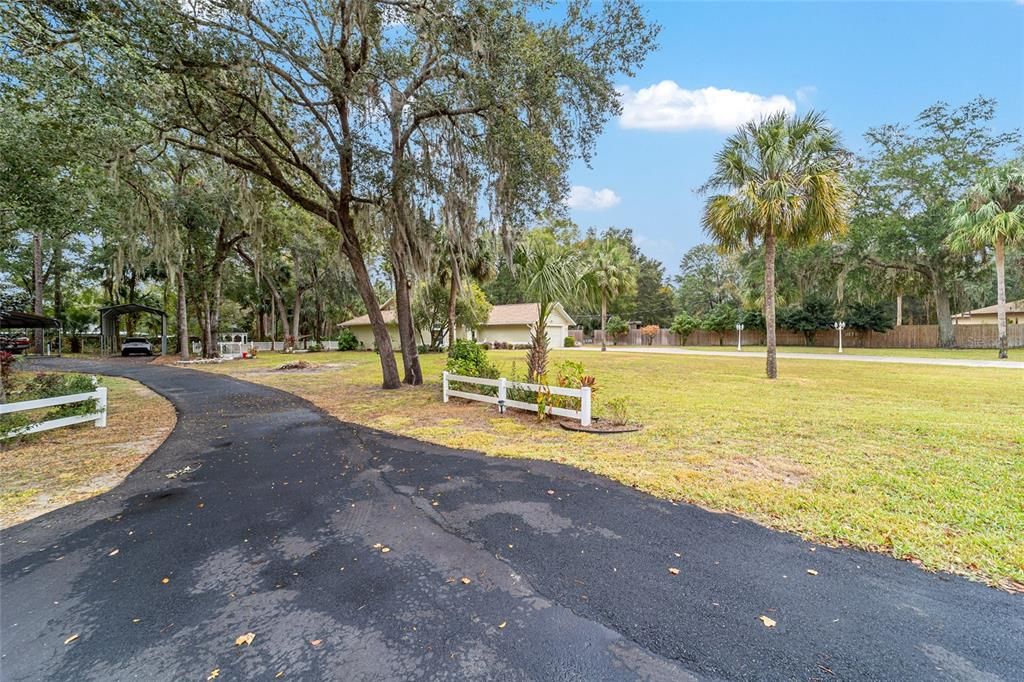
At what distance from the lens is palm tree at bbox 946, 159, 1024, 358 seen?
18.4m

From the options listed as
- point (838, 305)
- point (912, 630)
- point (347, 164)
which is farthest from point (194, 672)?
point (838, 305)

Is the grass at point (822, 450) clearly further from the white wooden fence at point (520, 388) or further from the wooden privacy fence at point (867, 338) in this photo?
the wooden privacy fence at point (867, 338)

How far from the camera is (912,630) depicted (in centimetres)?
224

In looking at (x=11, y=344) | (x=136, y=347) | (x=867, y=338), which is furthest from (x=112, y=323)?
(x=867, y=338)

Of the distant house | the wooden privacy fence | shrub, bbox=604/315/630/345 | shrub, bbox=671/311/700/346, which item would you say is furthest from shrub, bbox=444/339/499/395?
the distant house

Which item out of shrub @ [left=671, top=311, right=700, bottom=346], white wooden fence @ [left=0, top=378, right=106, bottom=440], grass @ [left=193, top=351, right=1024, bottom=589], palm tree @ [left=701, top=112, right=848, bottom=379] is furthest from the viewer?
shrub @ [left=671, top=311, right=700, bottom=346]

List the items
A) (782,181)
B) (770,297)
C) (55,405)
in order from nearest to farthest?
1. (55,405)
2. (782,181)
3. (770,297)

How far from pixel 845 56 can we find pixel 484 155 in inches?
382

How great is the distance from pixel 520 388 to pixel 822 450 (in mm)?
4700

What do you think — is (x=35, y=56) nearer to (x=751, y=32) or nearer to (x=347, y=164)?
(x=347, y=164)

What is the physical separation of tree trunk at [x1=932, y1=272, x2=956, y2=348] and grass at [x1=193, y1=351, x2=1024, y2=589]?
66.5 feet

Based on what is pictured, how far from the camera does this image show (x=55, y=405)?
22.0 feet

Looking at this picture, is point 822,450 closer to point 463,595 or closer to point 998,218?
point 463,595

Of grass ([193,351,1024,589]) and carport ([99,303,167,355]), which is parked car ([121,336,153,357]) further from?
grass ([193,351,1024,589])
